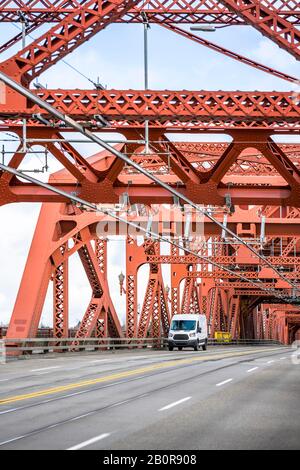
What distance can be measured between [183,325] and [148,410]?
40.9 m

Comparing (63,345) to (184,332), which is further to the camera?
(184,332)

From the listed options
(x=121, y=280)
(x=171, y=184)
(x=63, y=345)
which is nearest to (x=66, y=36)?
(x=171, y=184)

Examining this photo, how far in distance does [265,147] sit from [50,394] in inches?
327

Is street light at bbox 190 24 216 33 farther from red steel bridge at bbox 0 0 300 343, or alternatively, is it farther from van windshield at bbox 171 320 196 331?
van windshield at bbox 171 320 196 331

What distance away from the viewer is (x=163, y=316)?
62969 millimetres

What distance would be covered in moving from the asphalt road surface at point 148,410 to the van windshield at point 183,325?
28.1m

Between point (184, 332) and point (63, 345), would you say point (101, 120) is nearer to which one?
point (63, 345)

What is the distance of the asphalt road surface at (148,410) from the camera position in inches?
474

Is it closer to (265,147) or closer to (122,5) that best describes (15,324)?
(265,147)

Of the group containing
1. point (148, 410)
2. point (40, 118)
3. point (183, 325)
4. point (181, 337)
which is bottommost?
point (148, 410)

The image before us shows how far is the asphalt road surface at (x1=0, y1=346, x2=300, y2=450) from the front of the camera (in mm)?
12039

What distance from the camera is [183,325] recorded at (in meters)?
56.9

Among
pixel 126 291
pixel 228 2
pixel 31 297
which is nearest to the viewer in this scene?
pixel 228 2
